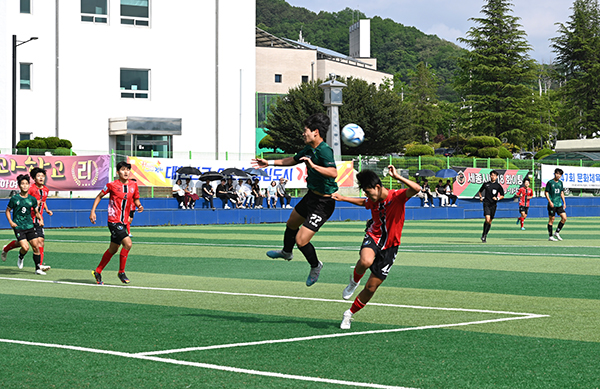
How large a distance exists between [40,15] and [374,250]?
37564 mm

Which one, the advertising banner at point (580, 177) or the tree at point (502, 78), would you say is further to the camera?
the tree at point (502, 78)

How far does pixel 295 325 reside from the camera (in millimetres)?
8266

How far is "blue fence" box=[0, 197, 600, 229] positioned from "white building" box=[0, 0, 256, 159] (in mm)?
9597

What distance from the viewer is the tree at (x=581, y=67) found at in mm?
77625

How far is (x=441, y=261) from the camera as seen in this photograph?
15.8m

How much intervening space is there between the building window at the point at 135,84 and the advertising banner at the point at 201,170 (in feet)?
38.9

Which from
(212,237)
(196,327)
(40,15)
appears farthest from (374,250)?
(40,15)

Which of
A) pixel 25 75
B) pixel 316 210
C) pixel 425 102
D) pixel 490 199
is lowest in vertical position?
pixel 490 199

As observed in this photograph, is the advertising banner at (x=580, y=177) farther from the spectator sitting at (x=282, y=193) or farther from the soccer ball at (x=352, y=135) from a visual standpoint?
the soccer ball at (x=352, y=135)

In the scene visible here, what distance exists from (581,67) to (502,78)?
14012 millimetres

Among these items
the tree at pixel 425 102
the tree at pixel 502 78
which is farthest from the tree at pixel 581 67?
the tree at pixel 425 102

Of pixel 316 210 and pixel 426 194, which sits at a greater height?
pixel 316 210

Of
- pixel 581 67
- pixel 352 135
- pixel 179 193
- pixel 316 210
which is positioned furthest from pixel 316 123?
pixel 581 67

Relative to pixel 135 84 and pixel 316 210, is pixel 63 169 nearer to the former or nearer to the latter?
pixel 135 84
